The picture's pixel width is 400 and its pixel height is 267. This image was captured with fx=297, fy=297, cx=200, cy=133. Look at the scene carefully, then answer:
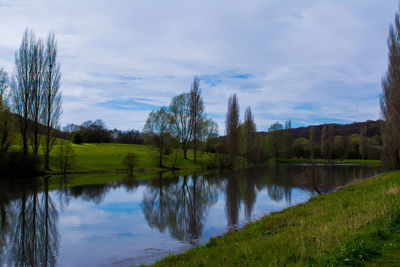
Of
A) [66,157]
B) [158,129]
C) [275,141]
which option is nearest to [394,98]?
[158,129]

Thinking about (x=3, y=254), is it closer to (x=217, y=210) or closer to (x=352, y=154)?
(x=217, y=210)

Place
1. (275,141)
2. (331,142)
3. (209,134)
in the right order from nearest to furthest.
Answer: (209,134)
(275,141)
(331,142)

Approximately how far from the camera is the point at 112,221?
12727 mm

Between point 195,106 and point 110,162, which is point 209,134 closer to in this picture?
point 195,106

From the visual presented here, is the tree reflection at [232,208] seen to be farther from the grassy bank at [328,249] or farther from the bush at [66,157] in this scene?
the bush at [66,157]

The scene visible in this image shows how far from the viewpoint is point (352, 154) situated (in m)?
97.3

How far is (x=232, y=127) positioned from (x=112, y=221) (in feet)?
149

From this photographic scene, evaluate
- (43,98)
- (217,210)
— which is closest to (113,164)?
(43,98)

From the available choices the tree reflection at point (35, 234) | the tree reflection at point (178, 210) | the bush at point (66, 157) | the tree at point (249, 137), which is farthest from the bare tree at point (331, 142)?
the tree reflection at point (35, 234)

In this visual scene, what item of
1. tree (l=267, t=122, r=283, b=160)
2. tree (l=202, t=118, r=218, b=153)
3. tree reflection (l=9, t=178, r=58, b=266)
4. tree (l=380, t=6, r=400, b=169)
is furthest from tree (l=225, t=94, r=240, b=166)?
tree reflection (l=9, t=178, r=58, b=266)

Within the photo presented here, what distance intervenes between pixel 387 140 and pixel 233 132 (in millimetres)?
27102

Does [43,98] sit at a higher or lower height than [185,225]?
higher

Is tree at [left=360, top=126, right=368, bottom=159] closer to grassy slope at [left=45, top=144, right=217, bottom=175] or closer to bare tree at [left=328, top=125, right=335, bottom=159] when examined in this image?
bare tree at [left=328, top=125, right=335, bottom=159]

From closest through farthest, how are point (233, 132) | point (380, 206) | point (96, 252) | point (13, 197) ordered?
point (380, 206)
point (96, 252)
point (13, 197)
point (233, 132)
